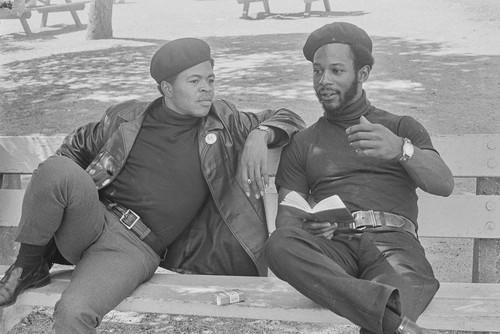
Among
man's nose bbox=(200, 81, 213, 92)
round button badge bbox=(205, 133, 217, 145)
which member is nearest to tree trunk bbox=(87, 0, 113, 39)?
man's nose bbox=(200, 81, 213, 92)

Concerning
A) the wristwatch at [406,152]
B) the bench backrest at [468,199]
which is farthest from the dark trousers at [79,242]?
the bench backrest at [468,199]

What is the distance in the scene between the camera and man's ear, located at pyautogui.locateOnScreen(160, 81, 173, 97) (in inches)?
139

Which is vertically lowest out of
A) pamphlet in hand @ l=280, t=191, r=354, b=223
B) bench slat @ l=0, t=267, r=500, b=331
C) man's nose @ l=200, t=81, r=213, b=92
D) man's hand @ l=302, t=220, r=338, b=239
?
bench slat @ l=0, t=267, r=500, b=331

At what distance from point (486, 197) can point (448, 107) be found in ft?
7.72

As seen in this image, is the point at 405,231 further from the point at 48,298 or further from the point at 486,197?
the point at 48,298

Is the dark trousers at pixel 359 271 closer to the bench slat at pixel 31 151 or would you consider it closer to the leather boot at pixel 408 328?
the leather boot at pixel 408 328

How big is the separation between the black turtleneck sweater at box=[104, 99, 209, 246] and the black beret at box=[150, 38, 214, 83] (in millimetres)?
283

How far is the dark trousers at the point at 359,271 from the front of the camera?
2.61 m

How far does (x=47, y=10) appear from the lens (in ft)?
20.0

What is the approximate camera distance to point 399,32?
5383mm

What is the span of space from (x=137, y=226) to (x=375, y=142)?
44.0 inches

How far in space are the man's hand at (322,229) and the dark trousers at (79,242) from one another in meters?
0.72

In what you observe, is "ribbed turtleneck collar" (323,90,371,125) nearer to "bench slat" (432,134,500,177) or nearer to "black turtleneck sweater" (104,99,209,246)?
"bench slat" (432,134,500,177)

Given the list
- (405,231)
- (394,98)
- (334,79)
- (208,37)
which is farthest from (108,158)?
(394,98)
